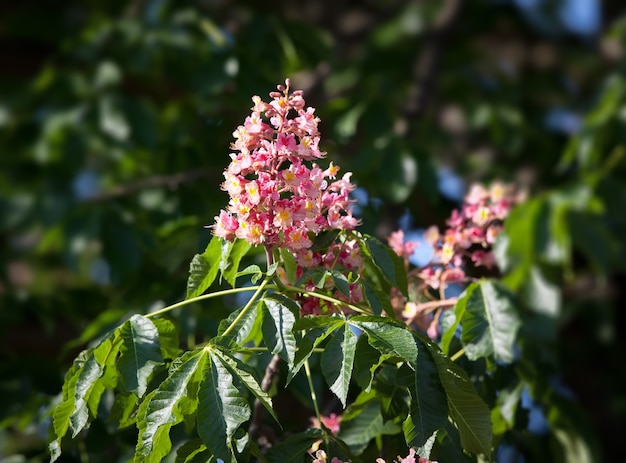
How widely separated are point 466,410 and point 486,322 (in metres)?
0.29

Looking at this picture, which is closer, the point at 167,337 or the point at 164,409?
the point at 164,409

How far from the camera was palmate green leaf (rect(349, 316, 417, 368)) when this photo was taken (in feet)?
4.04

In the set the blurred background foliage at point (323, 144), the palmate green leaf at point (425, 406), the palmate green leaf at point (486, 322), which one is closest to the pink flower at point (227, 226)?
the palmate green leaf at point (425, 406)

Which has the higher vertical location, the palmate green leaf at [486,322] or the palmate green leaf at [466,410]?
the palmate green leaf at [486,322]

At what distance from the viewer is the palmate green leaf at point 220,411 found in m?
1.22

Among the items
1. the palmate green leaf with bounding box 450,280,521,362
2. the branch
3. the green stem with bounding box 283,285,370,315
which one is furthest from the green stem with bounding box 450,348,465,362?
the branch

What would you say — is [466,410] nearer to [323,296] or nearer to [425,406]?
[425,406]

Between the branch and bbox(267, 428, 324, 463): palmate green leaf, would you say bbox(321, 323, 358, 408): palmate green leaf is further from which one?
the branch

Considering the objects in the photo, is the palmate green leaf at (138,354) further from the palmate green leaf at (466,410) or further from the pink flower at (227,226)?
the palmate green leaf at (466,410)

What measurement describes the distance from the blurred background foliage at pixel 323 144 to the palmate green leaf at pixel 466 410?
0.46m

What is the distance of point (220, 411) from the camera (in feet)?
4.05

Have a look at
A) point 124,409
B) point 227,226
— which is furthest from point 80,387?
point 227,226

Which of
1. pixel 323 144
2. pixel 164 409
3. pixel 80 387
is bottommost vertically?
pixel 164 409

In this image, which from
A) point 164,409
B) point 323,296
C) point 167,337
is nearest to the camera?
point 164,409
